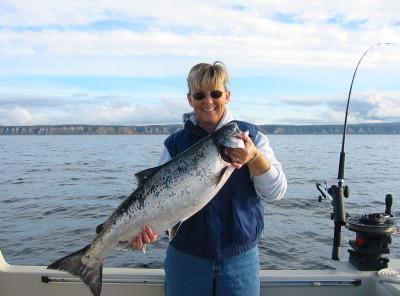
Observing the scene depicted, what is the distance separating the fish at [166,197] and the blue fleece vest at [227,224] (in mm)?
117

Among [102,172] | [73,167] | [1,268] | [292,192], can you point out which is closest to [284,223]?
[292,192]

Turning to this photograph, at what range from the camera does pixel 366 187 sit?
23609 mm

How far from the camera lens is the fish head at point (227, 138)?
3.49 m

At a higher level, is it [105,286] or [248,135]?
[248,135]

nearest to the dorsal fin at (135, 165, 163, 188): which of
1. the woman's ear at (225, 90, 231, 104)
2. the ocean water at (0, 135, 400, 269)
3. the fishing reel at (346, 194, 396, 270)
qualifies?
the woman's ear at (225, 90, 231, 104)

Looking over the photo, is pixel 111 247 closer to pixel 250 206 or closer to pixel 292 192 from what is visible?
pixel 250 206

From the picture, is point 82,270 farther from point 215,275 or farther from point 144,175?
point 215,275

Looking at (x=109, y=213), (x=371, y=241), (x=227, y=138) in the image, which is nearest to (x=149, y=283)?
(x=227, y=138)

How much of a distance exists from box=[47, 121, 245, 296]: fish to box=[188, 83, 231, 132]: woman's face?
0.64ft

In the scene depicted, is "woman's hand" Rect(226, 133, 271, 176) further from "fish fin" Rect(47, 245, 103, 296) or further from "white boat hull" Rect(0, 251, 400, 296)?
"white boat hull" Rect(0, 251, 400, 296)

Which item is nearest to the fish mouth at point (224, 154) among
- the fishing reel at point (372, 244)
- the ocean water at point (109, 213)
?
the fishing reel at point (372, 244)

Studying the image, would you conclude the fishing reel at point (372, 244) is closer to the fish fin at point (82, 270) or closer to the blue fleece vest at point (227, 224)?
the blue fleece vest at point (227, 224)

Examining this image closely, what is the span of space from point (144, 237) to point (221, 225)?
645mm

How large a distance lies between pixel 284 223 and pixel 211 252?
12007mm
